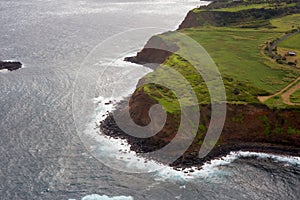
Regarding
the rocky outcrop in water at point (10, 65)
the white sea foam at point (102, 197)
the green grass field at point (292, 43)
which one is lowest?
the white sea foam at point (102, 197)

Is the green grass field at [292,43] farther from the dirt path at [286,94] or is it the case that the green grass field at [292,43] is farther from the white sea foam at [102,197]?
the white sea foam at [102,197]

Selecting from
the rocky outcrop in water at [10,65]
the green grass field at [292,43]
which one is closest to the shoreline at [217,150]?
the green grass field at [292,43]

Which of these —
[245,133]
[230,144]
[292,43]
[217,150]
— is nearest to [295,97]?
[245,133]

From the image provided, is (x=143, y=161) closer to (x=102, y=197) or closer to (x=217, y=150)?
(x=102, y=197)

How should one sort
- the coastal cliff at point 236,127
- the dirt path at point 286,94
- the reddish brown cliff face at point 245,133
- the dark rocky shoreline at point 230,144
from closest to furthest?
the dark rocky shoreline at point 230,144
the coastal cliff at point 236,127
the reddish brown cliff face at point 245,133
the dirt path at point 286,94

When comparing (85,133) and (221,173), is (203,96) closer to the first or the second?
(221,173)

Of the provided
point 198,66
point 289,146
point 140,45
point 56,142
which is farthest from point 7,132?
point 140,45

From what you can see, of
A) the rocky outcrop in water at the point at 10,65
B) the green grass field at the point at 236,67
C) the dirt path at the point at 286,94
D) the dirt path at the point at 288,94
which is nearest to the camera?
the dirt path at the point at 288,94

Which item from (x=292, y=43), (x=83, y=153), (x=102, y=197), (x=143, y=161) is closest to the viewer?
(x=102, y=197)
